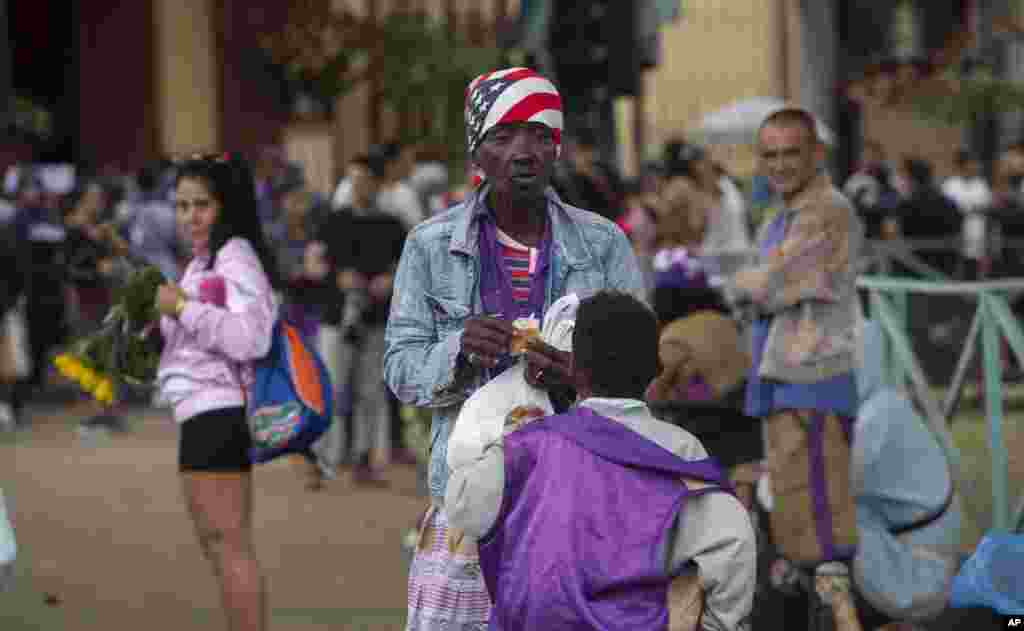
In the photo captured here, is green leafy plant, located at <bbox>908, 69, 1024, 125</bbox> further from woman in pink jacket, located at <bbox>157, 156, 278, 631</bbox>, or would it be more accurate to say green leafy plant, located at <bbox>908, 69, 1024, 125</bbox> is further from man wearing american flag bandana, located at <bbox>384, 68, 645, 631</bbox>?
man wearing american flag bandana, located at <bbox>384, 68, 645, 631</bbox>

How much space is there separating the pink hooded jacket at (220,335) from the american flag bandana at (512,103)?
1.68m

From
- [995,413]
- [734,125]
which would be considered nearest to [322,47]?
[734,125]

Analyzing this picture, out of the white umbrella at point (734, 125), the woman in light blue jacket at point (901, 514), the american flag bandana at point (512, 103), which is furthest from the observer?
the white umbrella at point (734, 125)

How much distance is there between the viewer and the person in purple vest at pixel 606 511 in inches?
153

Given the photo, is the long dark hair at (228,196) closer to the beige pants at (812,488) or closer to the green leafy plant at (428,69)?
the beige pants at (812,488)

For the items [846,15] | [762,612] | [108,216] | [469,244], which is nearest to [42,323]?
[108,216]

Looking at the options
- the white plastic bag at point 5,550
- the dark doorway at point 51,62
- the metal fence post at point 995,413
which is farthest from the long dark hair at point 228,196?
the dark doorway at point 51,62

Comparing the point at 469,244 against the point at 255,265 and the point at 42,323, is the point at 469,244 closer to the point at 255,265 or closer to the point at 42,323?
the point at 255,265

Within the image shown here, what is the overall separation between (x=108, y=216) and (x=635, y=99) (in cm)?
813

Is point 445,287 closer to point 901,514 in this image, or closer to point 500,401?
point 500,401

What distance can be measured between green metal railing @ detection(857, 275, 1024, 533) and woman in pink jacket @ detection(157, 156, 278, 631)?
133 inches

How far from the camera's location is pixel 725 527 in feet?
12.9

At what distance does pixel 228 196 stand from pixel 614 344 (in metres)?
2.50

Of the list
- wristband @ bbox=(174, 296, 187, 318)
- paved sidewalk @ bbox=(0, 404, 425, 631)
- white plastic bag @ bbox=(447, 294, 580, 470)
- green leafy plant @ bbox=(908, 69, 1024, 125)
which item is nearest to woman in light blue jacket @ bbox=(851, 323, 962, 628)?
paved sidewalk @ bbox=(0, 404, 425, 631)
